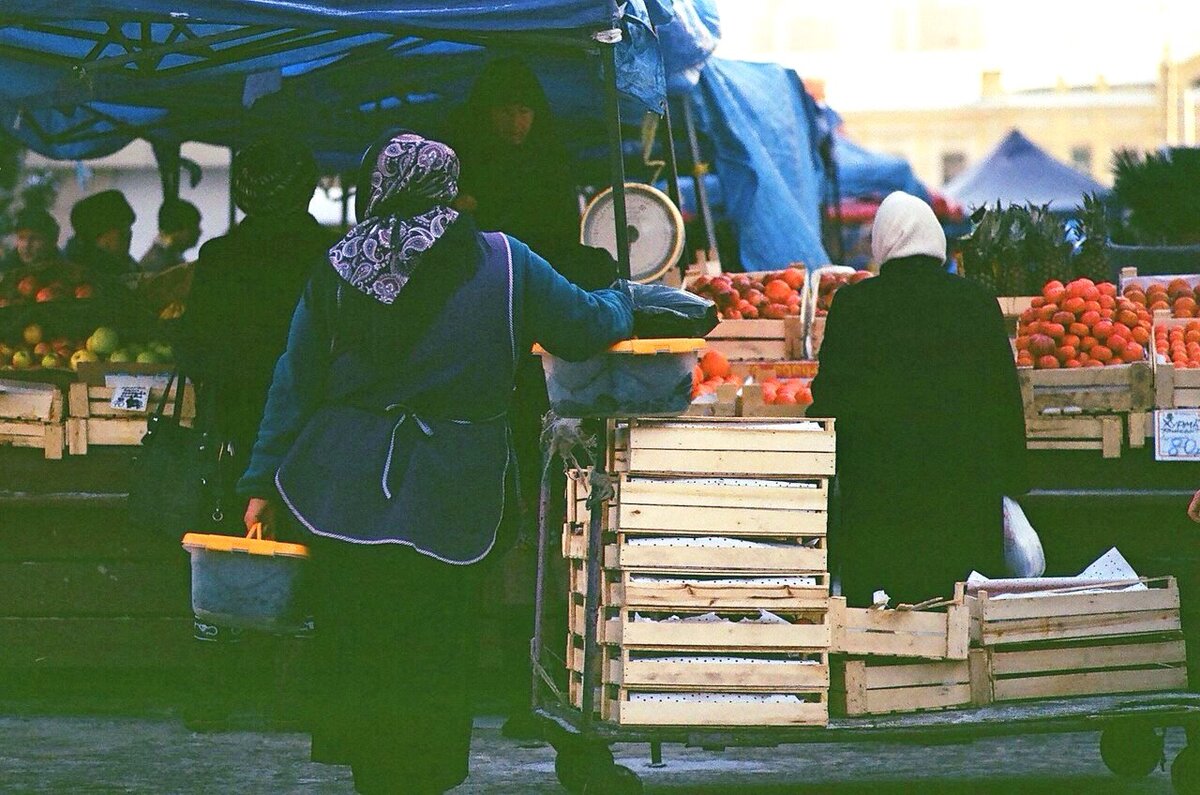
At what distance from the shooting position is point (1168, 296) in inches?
316

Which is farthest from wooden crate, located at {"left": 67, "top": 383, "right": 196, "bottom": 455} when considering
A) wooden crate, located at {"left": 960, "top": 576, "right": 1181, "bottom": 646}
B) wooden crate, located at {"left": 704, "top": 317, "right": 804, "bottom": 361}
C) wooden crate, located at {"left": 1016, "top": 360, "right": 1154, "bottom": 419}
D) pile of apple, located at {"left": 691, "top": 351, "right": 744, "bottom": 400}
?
wooden crate, located at {"left": 960, "top": 576, "right": 1181, "bottom": 646}

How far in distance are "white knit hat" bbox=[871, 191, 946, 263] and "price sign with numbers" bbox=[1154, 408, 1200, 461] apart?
1543mm

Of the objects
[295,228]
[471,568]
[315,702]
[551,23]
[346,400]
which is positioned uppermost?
[551,23]

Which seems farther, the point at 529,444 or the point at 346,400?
the point at 529,444

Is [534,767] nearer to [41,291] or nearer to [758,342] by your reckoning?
[758,342]

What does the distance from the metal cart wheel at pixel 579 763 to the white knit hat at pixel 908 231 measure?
66.8 inches

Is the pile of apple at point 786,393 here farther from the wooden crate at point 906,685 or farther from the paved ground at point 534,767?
the wooden crate at point 906,685

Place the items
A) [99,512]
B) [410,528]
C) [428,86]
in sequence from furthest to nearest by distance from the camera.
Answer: [428,86]
[99,512]
[410,528]

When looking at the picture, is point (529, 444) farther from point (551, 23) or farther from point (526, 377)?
point (551, 23)

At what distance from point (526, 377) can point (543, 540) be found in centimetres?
100

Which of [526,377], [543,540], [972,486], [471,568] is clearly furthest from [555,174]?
[471,568]

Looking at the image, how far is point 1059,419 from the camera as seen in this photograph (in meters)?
6.93

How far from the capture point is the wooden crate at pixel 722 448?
5.31 metres

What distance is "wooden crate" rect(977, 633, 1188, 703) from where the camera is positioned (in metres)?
5.69
